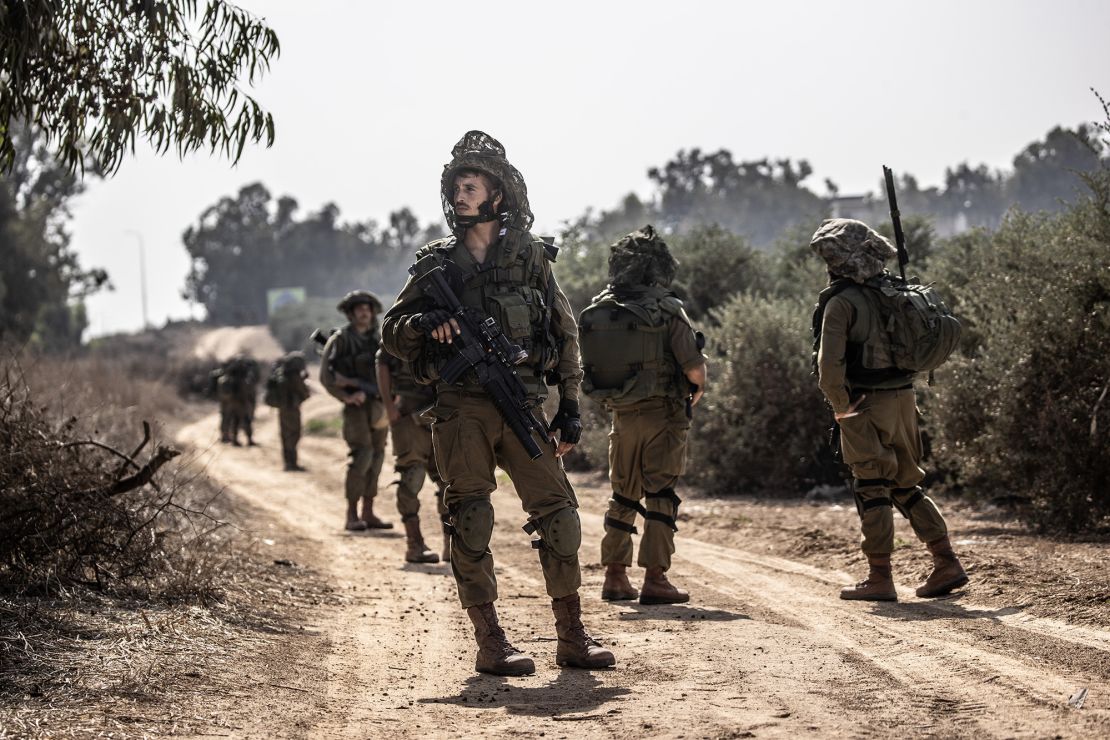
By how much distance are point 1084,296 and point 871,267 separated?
3.33m

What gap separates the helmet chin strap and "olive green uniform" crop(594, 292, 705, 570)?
73.8 inches

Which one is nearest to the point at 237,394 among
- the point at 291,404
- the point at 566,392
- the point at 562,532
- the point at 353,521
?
the point at 291,404

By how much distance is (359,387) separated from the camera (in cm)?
1198

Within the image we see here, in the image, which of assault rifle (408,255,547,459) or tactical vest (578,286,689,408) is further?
tactical vest (578,286,689,408)

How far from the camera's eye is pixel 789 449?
44.8 ft

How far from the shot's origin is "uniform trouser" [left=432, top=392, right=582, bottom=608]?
18.8ft

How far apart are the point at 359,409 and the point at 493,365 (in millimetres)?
6955

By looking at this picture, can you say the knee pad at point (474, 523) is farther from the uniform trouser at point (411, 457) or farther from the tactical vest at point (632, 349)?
the uniform trouser at point (411, 457)

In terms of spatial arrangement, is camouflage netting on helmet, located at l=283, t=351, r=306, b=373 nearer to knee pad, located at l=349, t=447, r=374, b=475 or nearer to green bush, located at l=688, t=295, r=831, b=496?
knee pad, located at l=349, t=447, r=374, b=475

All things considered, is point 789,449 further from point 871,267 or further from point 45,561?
point 45,561

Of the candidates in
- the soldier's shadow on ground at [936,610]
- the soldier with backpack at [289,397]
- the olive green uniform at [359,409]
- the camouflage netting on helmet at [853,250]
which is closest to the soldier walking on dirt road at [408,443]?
the olive green uniform at [359,409]

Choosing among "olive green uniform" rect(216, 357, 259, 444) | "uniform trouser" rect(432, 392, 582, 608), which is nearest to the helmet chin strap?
"uniform trouser" rect(432, 392, 582, 608)

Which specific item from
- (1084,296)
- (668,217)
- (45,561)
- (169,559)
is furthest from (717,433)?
(668,217)

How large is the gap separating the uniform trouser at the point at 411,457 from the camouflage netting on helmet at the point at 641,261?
2.86 meters
